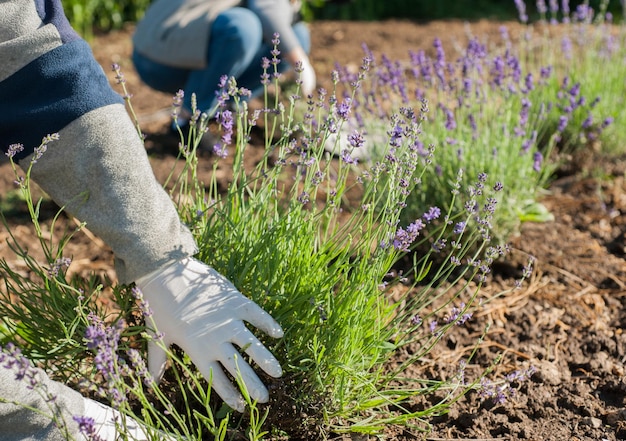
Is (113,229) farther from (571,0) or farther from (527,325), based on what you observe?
(571,0)

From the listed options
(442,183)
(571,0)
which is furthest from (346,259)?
(571,0)

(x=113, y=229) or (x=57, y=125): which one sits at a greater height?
(x=57, y=125)

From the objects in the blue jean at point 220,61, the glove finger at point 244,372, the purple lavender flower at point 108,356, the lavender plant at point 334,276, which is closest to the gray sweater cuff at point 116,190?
the lavender plant at point 334,276

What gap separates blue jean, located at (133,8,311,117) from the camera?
157 inches

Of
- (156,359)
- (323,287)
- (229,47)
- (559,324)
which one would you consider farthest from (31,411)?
A: (229,47)

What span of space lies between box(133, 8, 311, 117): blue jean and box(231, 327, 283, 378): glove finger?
224 centimetres

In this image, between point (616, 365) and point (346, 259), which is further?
point (616, 365)

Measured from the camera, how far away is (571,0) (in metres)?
8.43

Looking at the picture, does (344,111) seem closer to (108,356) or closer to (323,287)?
(323,287)

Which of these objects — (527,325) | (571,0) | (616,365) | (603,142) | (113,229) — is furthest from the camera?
(571,0)

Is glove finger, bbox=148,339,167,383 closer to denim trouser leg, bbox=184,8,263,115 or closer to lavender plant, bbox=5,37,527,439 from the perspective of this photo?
lavender plant, bbox=5,37,527,439

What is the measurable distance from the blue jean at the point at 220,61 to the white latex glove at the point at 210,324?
213cm

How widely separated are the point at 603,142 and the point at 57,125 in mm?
2597

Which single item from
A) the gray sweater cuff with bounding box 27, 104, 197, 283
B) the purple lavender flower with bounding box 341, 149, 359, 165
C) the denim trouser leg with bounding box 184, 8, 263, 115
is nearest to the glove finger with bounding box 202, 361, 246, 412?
the gray sweater cuff with bounding box 27, 104, 197, 283
